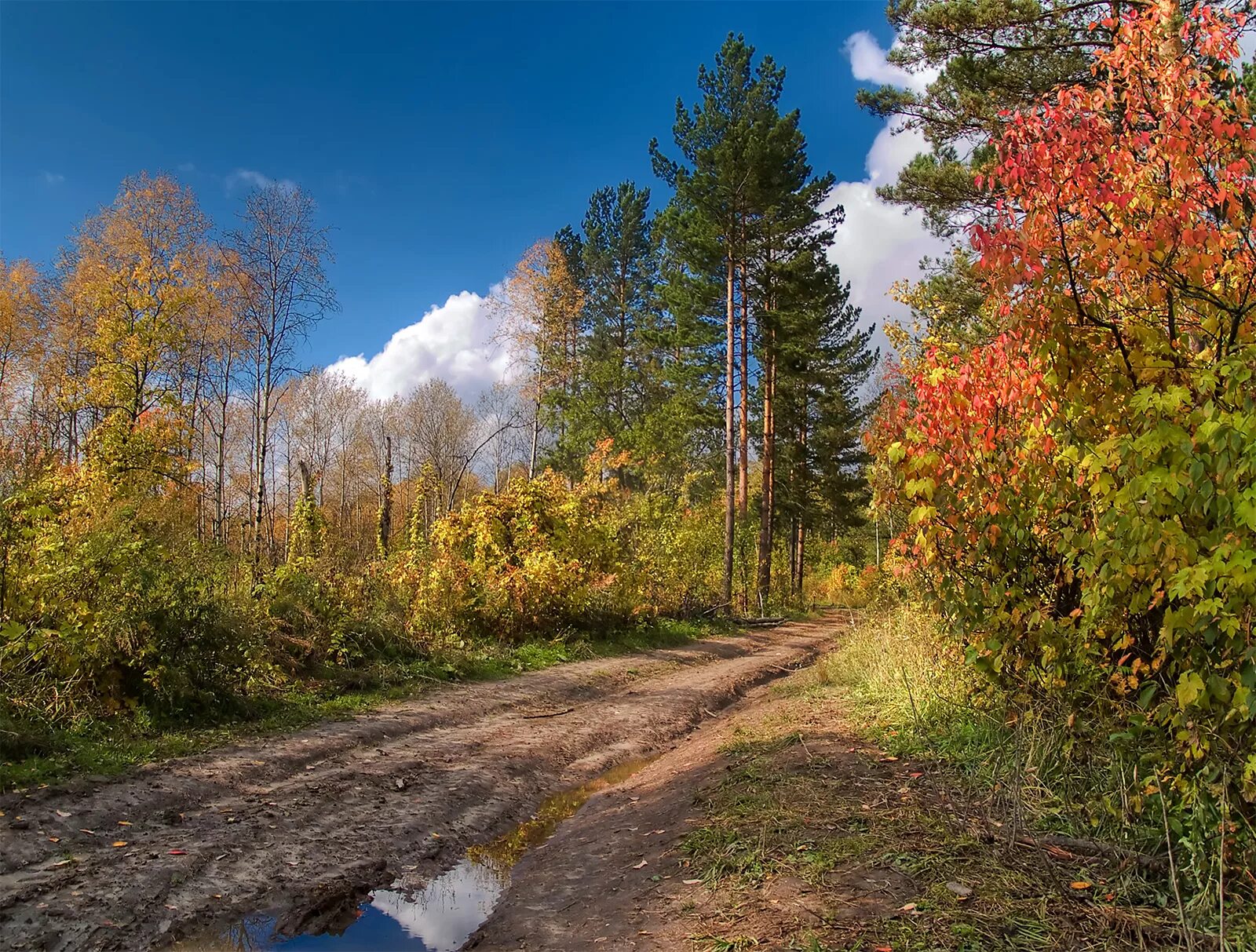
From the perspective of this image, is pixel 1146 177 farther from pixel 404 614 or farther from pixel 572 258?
pixel 572 258

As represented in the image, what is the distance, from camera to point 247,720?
7.51 m

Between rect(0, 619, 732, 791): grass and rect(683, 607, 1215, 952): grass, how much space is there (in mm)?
4721

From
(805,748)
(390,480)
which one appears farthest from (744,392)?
(805,748)

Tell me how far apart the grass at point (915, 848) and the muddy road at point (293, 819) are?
1.97 m

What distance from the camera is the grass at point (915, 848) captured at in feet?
10.1

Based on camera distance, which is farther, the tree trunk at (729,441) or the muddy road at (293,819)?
the tree trunk at (729,441)

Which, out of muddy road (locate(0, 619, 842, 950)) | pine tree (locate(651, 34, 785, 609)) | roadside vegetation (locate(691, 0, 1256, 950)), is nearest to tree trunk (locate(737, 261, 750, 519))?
pine tree (locate(651, 34, 785, 609))

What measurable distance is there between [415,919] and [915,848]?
2881 mm

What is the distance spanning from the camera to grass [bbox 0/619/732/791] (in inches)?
221

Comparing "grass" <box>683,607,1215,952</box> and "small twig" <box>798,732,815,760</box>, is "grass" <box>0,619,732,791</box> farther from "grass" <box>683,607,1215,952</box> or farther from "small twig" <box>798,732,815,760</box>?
"small twig" <box>798,732,815,760</box>

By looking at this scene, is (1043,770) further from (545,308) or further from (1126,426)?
(545,308)

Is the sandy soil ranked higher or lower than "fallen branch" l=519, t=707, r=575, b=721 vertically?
higher

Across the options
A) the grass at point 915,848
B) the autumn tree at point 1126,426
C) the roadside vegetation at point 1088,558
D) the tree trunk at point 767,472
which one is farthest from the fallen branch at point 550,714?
the tree trunk at point 767,472

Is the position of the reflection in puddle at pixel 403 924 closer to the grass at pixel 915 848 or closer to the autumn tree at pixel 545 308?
the grass at pixel 915 848
